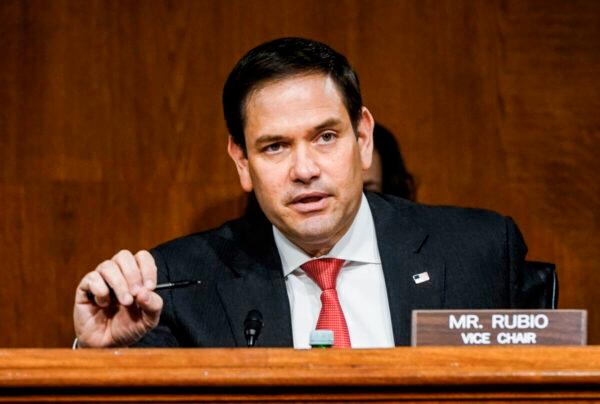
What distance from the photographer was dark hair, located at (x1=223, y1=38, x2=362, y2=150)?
2053 mm

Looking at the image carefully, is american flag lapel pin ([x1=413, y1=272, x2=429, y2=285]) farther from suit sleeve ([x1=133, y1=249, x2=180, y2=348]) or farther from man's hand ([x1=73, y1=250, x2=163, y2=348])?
man's hand ([x1=73, y1=250, x2=163, y2=348])

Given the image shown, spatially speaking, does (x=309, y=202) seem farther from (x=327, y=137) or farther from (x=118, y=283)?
(x=118, y=283)

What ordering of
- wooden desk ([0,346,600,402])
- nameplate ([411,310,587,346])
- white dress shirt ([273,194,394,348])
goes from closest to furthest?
wooden desk ([0,346,600,402]), nameplate ([411,310,587,346]), white dress shirt ([273,194,394,348])

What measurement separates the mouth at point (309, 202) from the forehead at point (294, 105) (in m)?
0.14

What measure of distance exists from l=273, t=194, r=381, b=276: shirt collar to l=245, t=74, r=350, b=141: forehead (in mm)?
240

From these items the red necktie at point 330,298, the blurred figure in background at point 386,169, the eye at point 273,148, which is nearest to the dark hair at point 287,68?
the eye at point 273,148

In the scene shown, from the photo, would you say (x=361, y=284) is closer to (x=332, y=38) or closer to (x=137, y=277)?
(x=137, y=277)

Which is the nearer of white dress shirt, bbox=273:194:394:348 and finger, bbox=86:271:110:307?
finger, bbox=86:271:110:307

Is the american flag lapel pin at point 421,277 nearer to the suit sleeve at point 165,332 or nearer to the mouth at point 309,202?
the mouth at point 309,202

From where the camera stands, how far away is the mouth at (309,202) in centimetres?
197

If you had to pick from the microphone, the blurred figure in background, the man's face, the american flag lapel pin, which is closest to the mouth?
the man's face

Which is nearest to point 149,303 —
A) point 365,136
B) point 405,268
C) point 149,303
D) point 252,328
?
point 149,303

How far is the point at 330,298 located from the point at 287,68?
1.62 ft

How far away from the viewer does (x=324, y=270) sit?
202 cm
